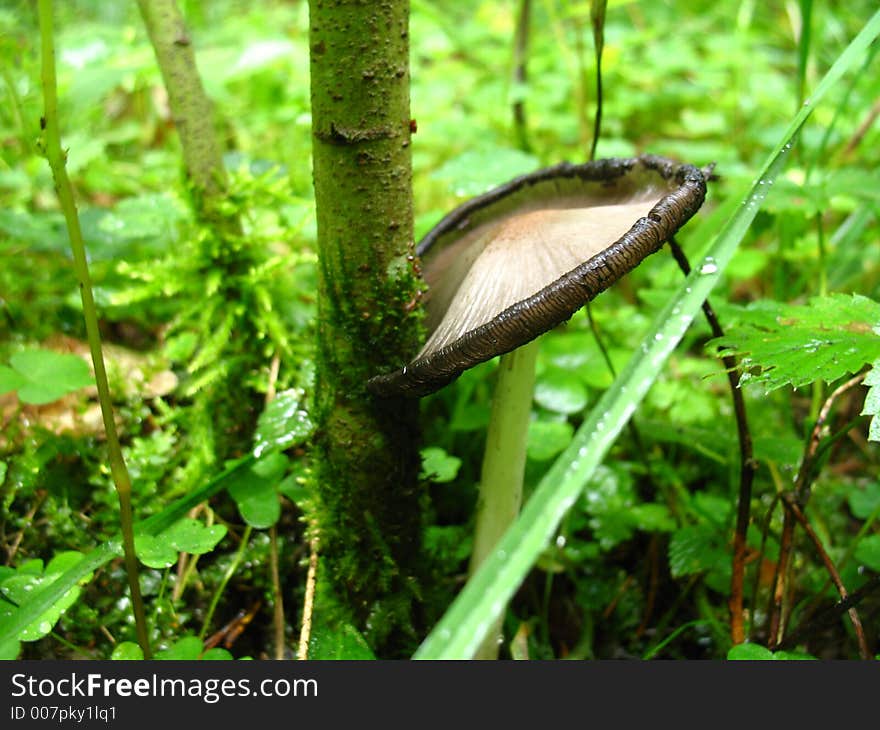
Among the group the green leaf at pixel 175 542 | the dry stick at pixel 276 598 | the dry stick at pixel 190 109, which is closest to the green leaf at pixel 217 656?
the green leaf at pixel 175 542

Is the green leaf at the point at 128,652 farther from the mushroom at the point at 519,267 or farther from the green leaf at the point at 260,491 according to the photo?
the mushroom at the point at 519,267

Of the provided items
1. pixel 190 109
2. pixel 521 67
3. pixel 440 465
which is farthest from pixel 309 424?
pixel 521 67

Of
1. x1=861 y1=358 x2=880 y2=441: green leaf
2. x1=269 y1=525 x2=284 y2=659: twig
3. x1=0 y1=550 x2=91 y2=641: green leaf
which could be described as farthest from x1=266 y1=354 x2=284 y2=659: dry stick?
x1=861 y1=358 x2=880 y2=441: green leaf

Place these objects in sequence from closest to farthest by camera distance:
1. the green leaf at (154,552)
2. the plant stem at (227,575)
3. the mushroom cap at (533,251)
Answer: the mushroom cap at (533,251), the green leaf at (154,552), the plant stem at (227,575)

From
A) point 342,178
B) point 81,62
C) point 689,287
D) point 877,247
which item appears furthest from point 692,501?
point 81,62

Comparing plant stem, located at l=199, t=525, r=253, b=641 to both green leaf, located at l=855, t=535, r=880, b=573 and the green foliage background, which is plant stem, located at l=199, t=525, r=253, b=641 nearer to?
the green foliage background

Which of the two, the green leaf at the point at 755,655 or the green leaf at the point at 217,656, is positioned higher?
the green leaf at the point at 217,656
